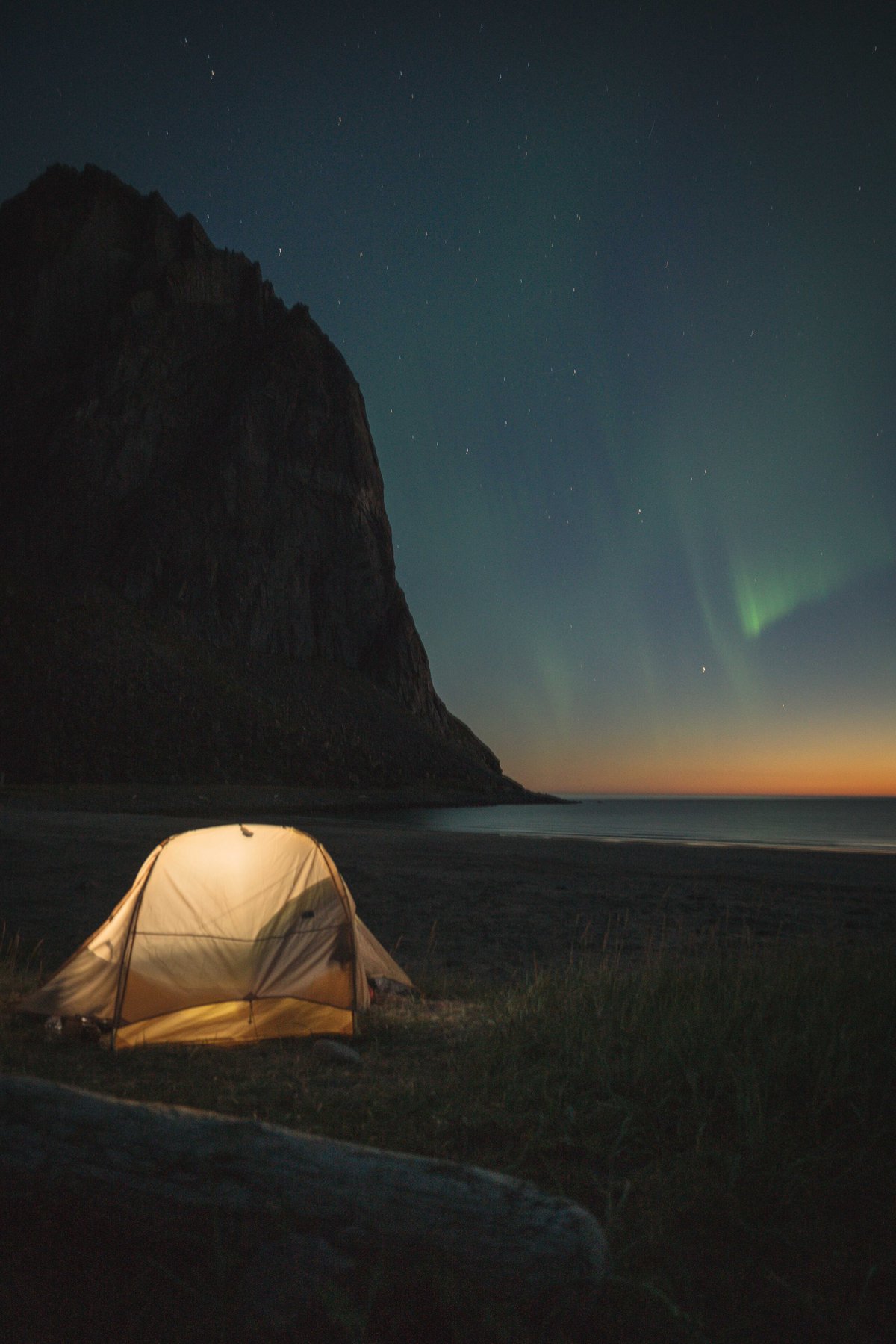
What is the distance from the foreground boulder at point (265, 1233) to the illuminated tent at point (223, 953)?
14.3 feet

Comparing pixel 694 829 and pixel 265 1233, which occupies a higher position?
pixel 265 1233

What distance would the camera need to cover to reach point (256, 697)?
300 feet

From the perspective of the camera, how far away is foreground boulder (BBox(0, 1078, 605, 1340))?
2592 millimetres

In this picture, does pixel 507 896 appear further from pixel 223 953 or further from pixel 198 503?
pixel 198 503

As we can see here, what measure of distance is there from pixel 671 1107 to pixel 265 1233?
2864 mm

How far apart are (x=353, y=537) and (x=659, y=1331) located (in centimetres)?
12535

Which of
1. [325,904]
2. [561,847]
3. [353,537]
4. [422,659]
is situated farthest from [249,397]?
[325,904]

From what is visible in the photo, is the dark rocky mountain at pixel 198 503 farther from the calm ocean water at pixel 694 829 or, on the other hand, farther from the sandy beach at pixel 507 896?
the sandy beach at pixel 507 896

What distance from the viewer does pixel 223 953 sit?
760 cm

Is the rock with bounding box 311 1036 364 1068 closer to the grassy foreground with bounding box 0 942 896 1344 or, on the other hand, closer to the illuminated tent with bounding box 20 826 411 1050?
the grassy foreground with bounding box 0 942 896 1344

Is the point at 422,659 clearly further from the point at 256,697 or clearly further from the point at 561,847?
the point at 561,847

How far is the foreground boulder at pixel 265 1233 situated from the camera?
2592mm

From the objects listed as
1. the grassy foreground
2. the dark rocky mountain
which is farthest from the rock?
the dark rocky mountain

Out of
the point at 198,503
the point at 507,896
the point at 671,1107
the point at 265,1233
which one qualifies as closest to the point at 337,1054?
the point at 671,1107
